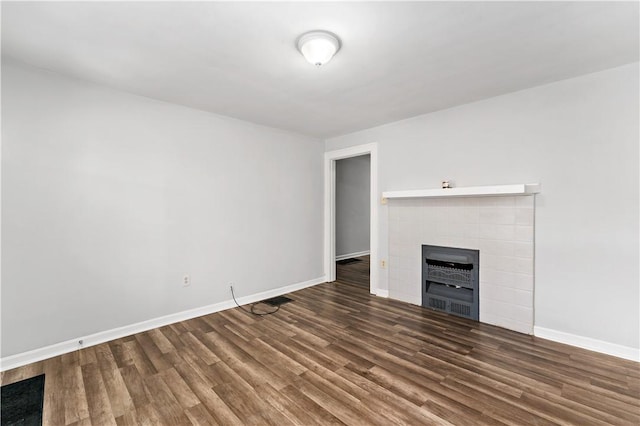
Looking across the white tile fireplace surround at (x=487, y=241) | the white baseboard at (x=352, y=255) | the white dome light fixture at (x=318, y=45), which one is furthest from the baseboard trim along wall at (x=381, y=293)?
the white dome light fixture at (x=318, y=45)

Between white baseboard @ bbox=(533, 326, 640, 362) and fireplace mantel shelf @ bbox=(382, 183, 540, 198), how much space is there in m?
1.39

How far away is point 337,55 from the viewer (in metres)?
2.20

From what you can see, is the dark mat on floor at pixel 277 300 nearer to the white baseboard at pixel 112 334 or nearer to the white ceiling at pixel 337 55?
the white baseboard at pixel 112 334

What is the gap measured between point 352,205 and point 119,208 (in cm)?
524

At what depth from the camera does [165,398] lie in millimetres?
1908

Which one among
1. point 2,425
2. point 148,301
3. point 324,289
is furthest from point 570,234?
point 2,425

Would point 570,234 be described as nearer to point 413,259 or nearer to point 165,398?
point 413,259

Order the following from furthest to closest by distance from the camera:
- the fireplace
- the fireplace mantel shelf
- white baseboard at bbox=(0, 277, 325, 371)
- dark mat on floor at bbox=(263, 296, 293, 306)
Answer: dark mat on floor at bbox=(263, 296, 293, 306)
the fireplace
the fireplace mantel shelf
white baseboard at bbox=(0, 277, 325, 371)

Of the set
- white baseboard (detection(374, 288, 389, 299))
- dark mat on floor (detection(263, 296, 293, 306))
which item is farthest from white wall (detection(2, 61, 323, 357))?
white baseboard (detection(374, 288, 389, 299))

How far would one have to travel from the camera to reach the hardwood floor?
1747 millimetres

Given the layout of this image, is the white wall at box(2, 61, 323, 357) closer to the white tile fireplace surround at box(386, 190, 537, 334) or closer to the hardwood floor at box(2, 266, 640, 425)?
the hardwood floor at box(2, 266, 640, 425)

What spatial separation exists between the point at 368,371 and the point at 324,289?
7.54 feet

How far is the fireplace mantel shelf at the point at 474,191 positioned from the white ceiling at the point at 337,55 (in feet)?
3.34

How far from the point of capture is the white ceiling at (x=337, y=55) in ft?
5.63
